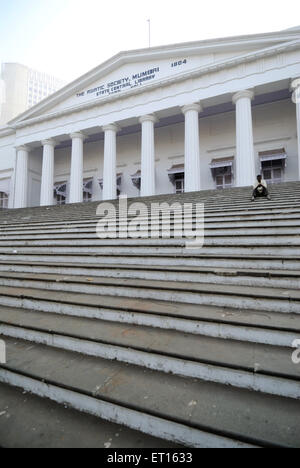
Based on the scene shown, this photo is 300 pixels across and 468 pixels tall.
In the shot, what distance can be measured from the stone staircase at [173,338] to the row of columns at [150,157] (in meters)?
9.80

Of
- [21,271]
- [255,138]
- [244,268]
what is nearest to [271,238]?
[244,268]

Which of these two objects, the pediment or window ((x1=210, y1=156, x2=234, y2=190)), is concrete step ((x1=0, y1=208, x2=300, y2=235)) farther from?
the pediment

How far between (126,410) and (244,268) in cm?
257

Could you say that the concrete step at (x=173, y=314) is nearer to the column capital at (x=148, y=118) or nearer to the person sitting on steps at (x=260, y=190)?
the person sitting on steps at (x=260, y=190)

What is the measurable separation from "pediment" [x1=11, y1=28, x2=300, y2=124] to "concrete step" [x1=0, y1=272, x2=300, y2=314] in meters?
15.2

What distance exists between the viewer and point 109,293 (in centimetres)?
351

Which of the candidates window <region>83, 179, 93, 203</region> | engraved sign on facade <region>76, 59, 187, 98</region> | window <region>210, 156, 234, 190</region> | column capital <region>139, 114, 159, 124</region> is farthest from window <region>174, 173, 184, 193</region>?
window <region>83, 179, 93, 203</region>

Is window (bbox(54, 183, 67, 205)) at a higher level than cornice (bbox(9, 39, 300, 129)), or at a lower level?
lower

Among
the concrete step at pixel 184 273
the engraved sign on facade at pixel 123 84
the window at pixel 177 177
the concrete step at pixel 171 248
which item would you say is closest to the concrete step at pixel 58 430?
the concrete step at pixel 184 273

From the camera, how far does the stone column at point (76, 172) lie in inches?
702

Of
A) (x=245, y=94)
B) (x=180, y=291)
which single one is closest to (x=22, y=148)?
(x=245, y=94)

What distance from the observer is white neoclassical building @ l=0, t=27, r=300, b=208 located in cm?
1366

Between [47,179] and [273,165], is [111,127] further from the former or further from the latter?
[273,165]
